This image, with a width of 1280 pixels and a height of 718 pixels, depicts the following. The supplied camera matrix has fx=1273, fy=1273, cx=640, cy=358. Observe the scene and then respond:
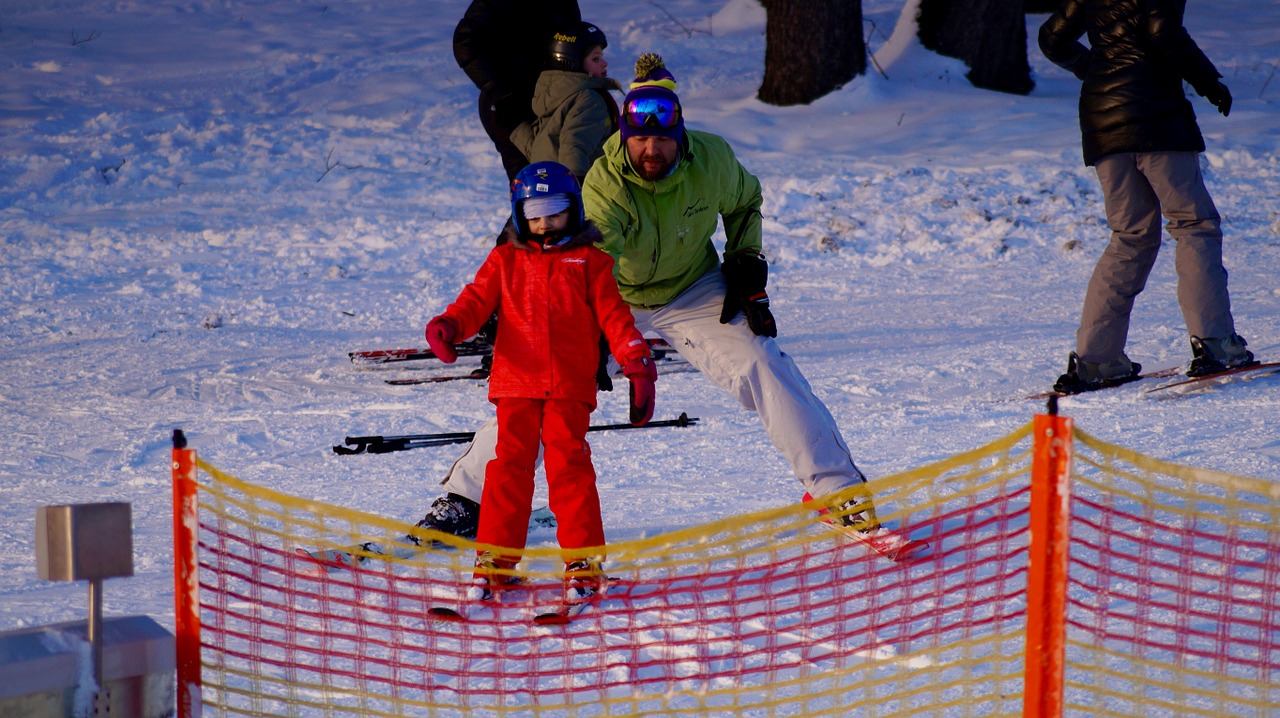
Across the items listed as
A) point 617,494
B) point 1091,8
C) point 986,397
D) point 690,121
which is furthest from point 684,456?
point 690,121

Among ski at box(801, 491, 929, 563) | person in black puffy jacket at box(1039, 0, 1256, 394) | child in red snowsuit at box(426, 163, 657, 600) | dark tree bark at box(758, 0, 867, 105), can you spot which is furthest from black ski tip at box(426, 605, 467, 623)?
dark tree bark at box(758, 0, 867, 105)

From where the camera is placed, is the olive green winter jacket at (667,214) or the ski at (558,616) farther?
the olive green winter jacket at (667,214)

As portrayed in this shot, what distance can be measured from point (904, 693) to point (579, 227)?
5.67ft

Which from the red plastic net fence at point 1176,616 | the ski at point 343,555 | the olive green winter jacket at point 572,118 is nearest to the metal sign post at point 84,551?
the ski at point 343,555

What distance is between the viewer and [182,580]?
273cm

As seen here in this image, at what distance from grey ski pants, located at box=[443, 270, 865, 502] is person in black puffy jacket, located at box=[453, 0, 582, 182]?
8.16ft

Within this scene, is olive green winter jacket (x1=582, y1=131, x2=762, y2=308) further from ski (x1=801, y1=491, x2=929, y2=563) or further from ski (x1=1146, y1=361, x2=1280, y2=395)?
ski (x1=1146, y1=361, x2=1280, y2=395)

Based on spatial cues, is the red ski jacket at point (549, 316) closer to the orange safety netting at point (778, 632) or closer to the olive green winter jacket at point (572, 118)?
the orange safety netting at point (778, 632)

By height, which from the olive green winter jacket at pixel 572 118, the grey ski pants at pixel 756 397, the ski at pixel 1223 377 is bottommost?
the ski at pixel 1223 377

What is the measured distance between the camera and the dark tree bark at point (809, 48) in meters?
14.3

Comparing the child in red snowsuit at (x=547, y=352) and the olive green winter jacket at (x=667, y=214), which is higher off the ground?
the olive green winter jacket at (x=667, y=214)

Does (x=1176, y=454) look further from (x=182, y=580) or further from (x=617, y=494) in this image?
(x=182, y=580)

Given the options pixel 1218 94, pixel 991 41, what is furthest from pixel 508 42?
pixel 991 41

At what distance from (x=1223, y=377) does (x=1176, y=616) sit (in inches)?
117
